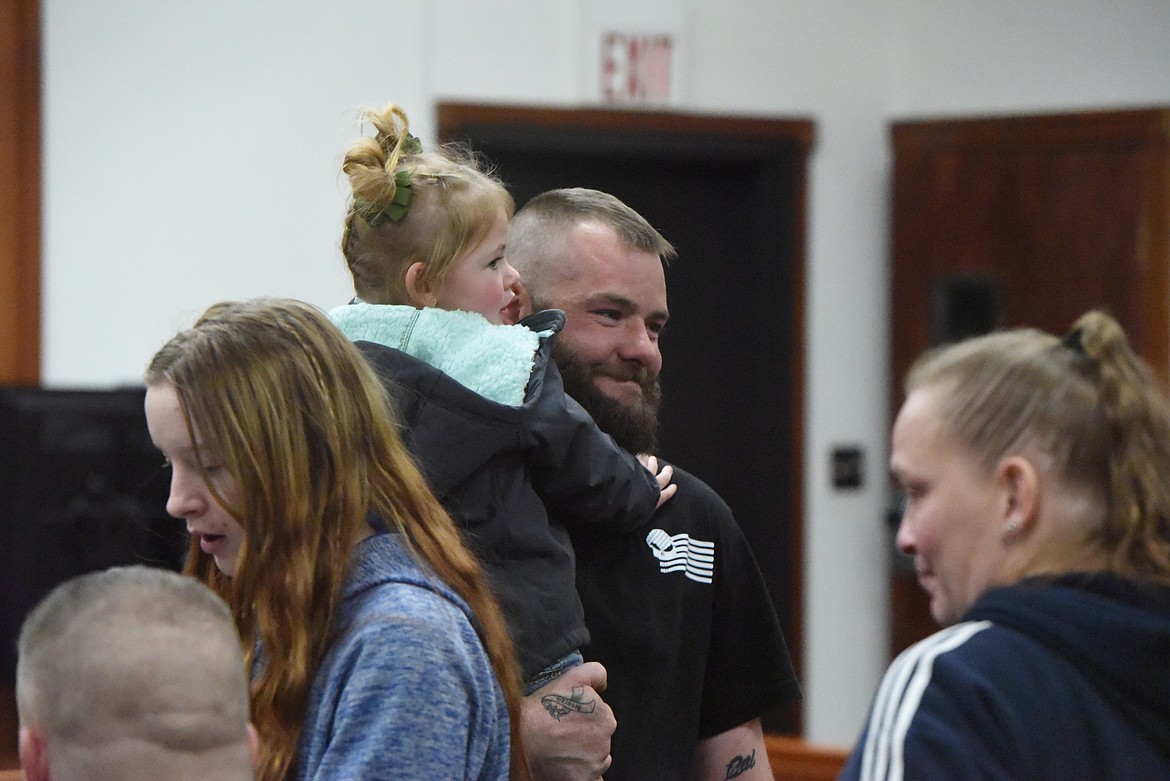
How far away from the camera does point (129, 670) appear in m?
1.06

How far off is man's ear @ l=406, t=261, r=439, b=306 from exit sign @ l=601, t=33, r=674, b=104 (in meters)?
2.67

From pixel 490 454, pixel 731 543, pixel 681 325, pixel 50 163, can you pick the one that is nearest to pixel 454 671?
pixel 490 454

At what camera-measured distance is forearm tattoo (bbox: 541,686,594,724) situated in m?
1.53

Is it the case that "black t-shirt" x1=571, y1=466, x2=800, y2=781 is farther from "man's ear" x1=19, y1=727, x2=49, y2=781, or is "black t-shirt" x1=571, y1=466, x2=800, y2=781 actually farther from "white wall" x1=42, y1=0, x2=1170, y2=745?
"white wall" x1=42, y1=0, x2=1170, y2=745

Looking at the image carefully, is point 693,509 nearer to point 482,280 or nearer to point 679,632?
point 679,632

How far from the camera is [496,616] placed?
132 cm

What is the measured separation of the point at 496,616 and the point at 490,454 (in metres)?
0.22

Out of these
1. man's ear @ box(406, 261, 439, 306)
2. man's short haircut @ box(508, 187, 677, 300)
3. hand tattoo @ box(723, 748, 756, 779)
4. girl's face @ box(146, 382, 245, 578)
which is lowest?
hand tattoo @ box(723, 748, 756, 779)

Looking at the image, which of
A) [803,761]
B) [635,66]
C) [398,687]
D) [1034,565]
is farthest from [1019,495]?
[635,66]

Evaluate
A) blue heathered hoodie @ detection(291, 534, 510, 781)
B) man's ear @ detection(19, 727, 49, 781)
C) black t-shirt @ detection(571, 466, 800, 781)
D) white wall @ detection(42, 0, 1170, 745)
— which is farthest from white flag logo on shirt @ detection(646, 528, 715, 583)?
white wall @ detection(42, 0, 1170, 745)

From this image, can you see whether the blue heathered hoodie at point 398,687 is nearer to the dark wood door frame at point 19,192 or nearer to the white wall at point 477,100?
the white wall at point 477,100

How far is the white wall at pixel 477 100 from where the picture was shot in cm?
360

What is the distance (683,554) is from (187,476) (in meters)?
0.77

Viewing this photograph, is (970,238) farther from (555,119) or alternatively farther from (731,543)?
(731,543)
